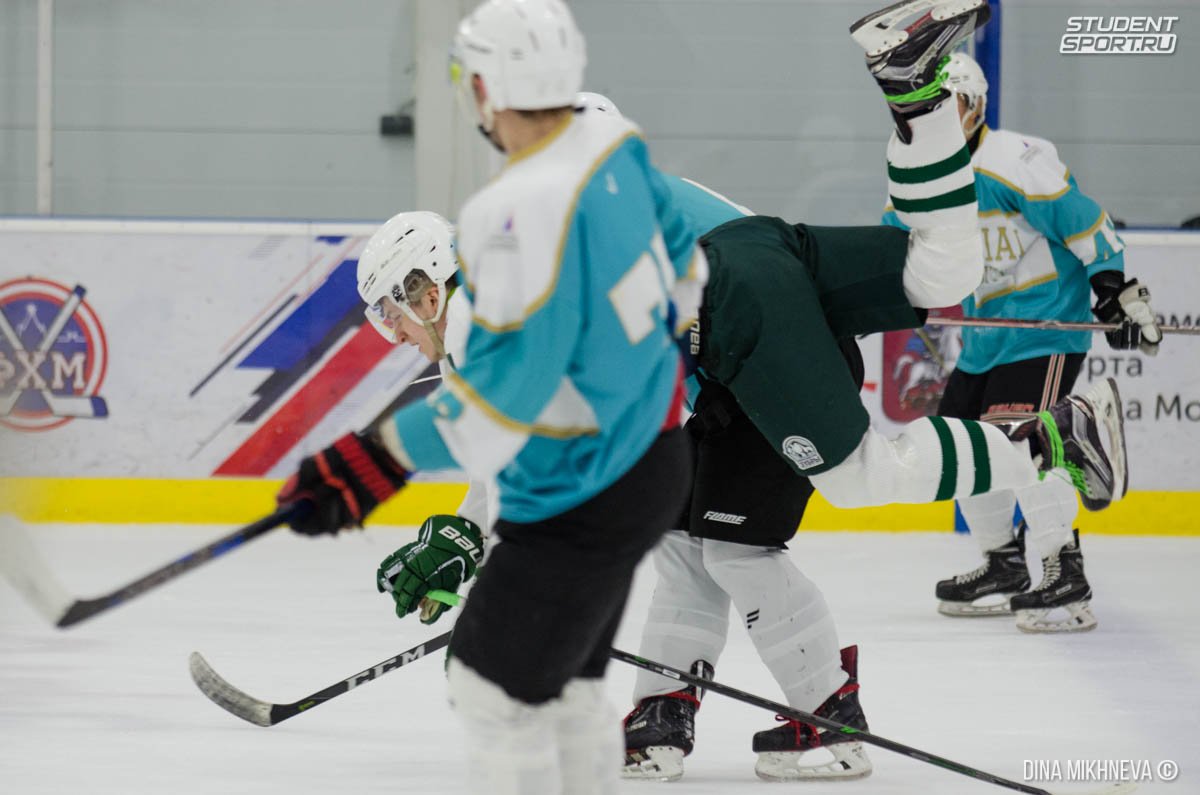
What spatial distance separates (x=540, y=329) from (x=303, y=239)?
3544 mm

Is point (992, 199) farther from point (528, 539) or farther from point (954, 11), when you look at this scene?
point (528, 539)

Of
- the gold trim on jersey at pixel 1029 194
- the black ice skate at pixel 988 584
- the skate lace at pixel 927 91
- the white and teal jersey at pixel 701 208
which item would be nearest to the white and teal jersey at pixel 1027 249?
the gold trim on jersey at pixel 1029 194

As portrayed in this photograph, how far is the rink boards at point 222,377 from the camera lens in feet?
15.9

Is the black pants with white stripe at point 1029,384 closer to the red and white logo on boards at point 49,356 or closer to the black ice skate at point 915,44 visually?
the black ice skate at point 915,44

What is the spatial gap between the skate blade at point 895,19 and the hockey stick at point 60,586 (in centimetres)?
120

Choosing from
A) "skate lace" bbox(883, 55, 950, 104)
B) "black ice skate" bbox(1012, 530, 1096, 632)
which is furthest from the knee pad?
"black ice skate" bbox(1012, 530, 1096, 632)

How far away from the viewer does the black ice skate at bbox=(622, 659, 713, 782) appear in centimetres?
247

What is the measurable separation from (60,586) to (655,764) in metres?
0.97

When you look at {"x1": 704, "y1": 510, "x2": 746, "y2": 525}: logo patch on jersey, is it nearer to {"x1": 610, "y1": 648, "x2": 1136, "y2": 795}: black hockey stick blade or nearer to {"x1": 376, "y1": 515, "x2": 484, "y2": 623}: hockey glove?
{"x1": 610, "y1": 648, "x2": 1136, "y2": 795}: black hockey stick blade

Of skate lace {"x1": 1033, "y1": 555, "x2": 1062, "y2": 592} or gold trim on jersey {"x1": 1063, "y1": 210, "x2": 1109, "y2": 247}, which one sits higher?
gold trim on jersey {"x1": 1063, "y1": 210, "x2": 1109, "y2": 247}

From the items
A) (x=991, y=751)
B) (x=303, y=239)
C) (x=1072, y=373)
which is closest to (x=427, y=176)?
(x=303, y=239)

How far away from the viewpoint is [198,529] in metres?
4.82

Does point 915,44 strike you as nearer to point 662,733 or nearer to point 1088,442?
point 1088,442

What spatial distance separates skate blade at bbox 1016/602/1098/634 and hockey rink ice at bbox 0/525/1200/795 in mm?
30
